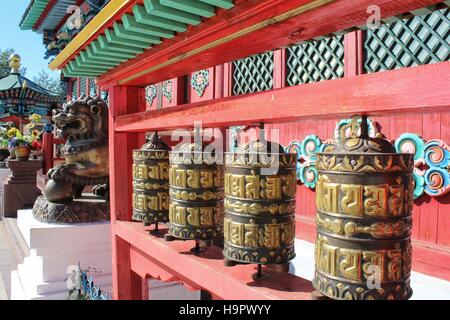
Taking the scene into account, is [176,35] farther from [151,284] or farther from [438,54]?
[151,284]

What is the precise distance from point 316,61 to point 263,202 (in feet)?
9.63

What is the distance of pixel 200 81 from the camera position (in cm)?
573

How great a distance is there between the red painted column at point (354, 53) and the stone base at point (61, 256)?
3132mm

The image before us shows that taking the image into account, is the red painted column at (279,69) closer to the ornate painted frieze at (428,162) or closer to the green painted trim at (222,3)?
the ornate painted frieze at (428,162)

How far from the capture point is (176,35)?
1961mm

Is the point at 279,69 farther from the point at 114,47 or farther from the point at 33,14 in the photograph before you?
the point at 33,14

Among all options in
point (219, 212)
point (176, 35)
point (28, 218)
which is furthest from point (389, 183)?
point (28, 218)

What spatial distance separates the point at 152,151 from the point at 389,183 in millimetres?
1406

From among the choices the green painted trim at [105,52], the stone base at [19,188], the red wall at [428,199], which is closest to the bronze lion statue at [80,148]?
the green painted trim at [105,52]

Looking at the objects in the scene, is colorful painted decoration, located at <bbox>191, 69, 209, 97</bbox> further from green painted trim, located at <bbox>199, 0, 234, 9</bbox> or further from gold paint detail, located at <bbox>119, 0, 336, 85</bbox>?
green painted trim, located at <bbox>199, 0, 234, 9</bbox>

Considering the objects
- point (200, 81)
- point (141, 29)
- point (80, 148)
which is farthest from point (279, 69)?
point (141, 29)

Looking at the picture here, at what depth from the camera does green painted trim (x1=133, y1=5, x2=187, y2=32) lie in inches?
68.4

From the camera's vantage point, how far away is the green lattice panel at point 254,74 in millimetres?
4605

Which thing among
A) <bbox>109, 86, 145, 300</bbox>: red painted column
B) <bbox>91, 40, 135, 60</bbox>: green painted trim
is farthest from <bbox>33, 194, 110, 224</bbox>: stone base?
<bbox>91, 40, 135, 60</bbox>: green painted trim
